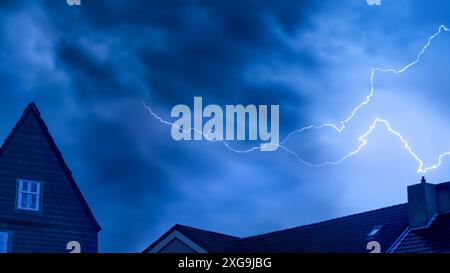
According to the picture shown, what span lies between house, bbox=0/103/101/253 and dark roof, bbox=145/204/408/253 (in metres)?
0.53

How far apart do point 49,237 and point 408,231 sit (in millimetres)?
2527

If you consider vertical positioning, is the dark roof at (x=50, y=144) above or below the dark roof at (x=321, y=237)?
above

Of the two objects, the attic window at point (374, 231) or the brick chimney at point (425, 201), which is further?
the attic window at point (374, 231)

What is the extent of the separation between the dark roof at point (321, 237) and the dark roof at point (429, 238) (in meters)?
0.11

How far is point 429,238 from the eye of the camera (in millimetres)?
5770

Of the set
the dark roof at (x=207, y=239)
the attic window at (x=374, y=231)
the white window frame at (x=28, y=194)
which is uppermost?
the white window frame at (x=28, y=194)

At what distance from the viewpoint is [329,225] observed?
481 cm

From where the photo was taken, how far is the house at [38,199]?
14.9 feet

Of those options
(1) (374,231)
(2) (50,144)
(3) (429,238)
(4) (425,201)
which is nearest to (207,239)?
(2) (50,144)

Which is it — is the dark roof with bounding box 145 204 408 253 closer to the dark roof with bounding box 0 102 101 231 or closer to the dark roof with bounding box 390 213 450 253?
the dark roof with bounding box 390 213 450 253

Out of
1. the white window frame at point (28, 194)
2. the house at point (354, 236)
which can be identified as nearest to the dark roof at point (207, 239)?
the house at point (354, 236)

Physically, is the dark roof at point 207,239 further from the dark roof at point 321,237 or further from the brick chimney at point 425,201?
the brick chimney at point 425,201
